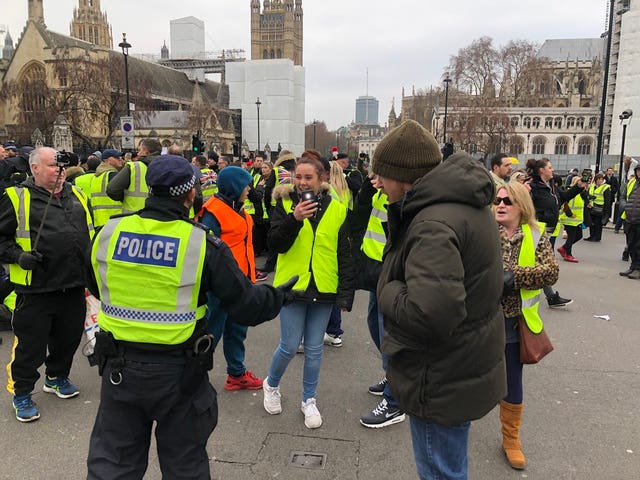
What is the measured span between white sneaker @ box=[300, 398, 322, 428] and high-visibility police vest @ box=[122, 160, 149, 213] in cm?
321

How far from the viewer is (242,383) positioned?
452 cm

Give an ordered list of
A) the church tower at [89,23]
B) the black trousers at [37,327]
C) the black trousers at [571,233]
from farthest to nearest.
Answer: the church tower at [89,23]
the black trousers at [571,233]
the black trousers at [37,327]

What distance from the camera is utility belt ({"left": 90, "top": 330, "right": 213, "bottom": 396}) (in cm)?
233

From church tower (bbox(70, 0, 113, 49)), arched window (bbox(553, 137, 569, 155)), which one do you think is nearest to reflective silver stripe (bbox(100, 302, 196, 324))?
arched window (bbox(553, 137, 569, 155))

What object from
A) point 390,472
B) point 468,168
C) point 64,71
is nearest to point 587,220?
point 390,472

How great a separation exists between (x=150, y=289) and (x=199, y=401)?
1.89 ft

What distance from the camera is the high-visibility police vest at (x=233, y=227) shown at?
413 cm

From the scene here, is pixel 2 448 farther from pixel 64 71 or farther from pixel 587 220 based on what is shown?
pixel 64 71

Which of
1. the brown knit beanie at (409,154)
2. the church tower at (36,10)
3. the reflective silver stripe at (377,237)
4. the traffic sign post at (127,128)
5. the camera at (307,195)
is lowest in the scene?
the reflective silver stripe at (377,237)

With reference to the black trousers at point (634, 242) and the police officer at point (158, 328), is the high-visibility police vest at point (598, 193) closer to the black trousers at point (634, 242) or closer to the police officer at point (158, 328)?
the black trousers at point (634, 242)

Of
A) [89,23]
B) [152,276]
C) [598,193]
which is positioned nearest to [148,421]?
[152,276]

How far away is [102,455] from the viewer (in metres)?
2.31

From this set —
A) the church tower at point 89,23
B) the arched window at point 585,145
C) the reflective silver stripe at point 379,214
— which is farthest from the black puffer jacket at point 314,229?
the church tower at point 89,23

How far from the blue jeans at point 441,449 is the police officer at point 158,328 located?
1002 millimetres
